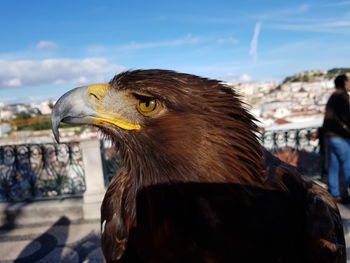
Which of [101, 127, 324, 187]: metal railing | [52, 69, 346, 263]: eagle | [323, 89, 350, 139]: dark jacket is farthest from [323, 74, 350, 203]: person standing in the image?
[52, 69, 346, 263]: eagle

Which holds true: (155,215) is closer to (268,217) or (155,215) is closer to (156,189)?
(156,189)

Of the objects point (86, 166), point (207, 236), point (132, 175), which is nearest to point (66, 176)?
point (86, 166)

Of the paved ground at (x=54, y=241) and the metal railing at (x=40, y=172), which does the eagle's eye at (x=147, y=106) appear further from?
the metal railing at (x=40, y=172)

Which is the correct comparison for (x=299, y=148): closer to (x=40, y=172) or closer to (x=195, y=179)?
(x=195, y=179)

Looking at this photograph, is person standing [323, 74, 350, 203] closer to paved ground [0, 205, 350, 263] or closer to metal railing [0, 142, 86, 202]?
paved ground [0, 205, 350, 263]

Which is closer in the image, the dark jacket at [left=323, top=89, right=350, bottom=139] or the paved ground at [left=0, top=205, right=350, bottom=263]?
the paved ground at [left=0, top=205, right=350, bottom=263]

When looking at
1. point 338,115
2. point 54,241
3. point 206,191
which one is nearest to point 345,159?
point 338,115
